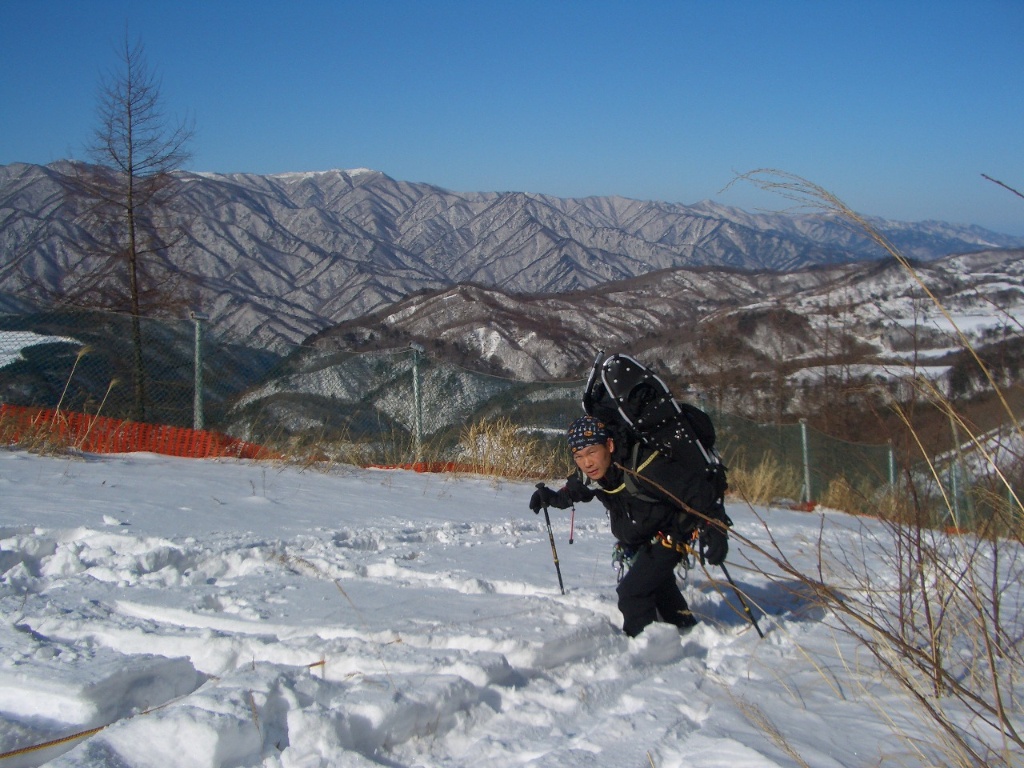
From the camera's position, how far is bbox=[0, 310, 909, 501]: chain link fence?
9.56 m

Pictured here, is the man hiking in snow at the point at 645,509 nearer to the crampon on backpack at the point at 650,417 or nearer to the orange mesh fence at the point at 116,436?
the crampon on backpack at the point at 650,417

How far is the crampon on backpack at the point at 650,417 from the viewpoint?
411 centimetres

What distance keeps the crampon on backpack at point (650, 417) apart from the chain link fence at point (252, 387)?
5.35m

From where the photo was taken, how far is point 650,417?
13.7 ft

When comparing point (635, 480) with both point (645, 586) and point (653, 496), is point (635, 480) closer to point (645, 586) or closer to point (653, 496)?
point (653, 496)

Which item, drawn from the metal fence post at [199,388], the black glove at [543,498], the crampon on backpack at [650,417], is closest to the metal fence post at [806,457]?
the metal fence post at [199,388]

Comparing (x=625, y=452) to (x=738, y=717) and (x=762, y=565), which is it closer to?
(x=738, y=717)

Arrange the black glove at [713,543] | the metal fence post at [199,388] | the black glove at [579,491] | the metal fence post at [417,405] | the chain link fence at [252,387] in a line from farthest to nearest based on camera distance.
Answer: the metal fence post at [417,405] < the chain link fence at [252,387] < the metal fence post at [199,388] < the black glove at [579,491] < the black glove at [713,543]

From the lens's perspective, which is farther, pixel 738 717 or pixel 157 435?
pixel 157 435

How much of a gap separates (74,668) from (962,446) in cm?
310

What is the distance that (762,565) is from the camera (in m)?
6.45

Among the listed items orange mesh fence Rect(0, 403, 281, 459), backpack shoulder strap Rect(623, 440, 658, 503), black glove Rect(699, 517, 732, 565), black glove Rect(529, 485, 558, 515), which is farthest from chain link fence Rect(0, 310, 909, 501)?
black glove Rect(699, 517, 732, 565)

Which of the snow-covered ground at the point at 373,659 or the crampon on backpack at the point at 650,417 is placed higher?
the crampon on backpack at the point at 650,417

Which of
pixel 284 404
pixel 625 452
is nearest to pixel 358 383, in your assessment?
pixel 284 404
